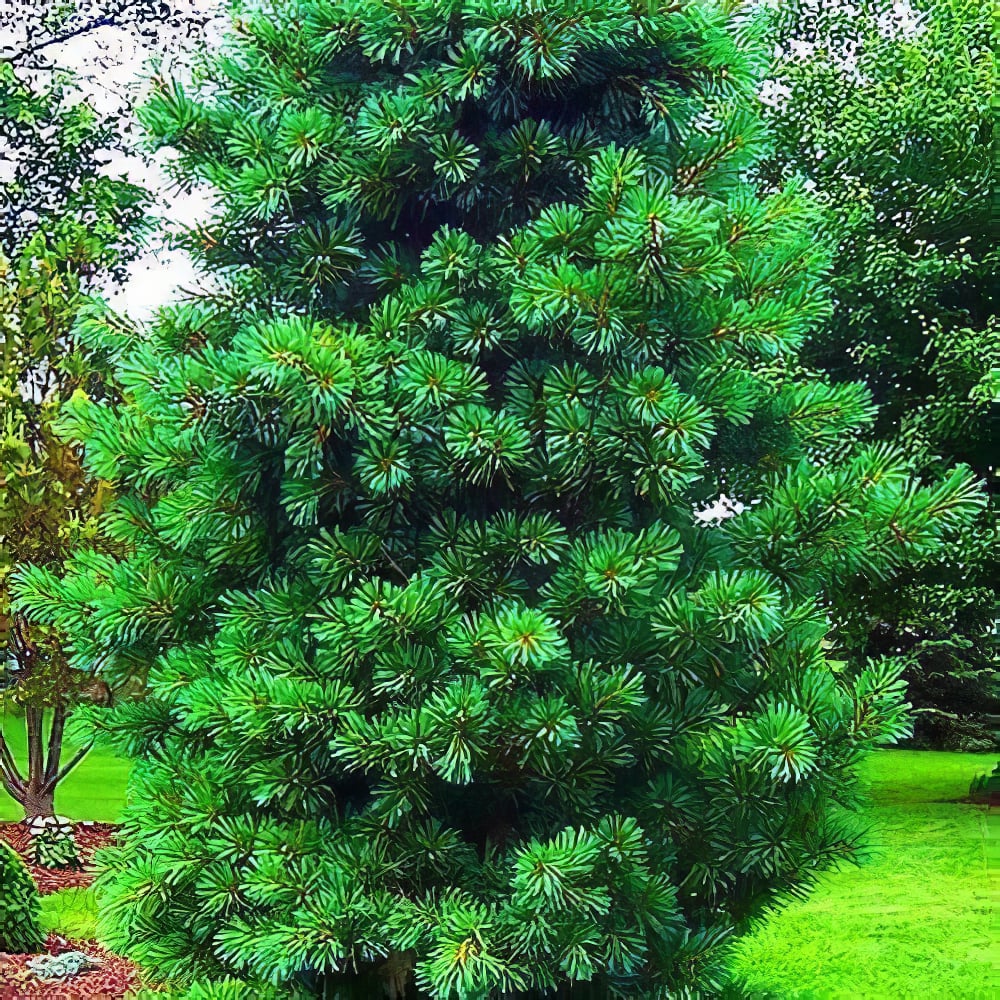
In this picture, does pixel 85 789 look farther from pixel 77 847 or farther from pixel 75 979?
pixel 75 979

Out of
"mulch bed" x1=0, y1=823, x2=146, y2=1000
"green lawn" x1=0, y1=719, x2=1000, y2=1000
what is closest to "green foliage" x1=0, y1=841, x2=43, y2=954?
"mulch bed" x1=0, y1=823, x2=146, y2=1000

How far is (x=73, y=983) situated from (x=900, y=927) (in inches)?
280

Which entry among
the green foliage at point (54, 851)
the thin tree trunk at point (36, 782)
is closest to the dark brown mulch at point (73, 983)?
the green foliage at point (54, 851)

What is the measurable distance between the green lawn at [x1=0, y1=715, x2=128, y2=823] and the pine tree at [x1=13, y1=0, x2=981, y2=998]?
1316cm

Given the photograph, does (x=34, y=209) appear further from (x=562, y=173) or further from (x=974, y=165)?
(x=562, y=173)

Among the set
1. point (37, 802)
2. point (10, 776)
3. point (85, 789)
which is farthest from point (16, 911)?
point (85, 789)

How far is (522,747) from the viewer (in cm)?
415

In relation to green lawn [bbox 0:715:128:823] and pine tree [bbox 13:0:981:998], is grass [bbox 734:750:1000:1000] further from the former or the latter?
green lawn [bbox 0:715:128:823]

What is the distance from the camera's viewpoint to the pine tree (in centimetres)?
409

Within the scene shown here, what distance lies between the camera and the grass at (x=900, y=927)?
884cm

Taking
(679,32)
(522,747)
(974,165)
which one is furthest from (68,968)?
(974,165)

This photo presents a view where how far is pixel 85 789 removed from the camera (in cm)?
1992

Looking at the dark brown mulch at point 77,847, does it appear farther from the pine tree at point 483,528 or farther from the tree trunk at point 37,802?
the pine tree at point 483,528

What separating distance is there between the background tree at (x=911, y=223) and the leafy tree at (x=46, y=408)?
8338 millimetres
